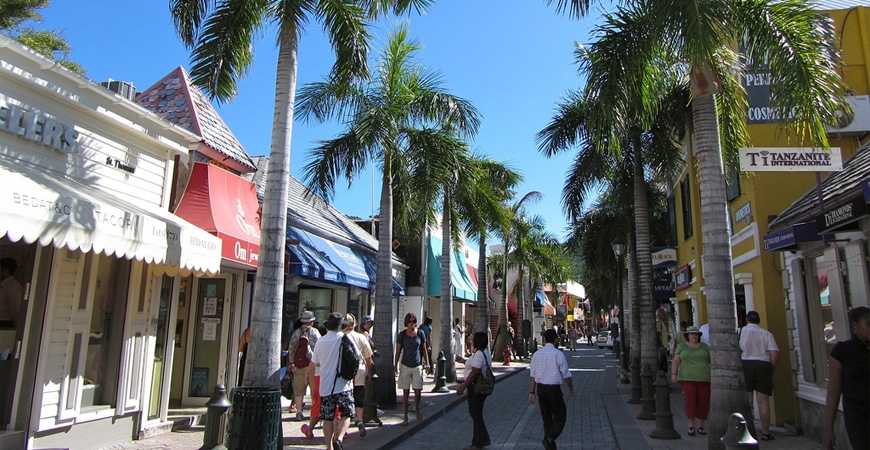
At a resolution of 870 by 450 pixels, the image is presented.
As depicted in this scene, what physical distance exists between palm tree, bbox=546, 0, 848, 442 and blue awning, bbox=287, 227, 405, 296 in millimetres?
7864

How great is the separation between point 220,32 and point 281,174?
2.64m

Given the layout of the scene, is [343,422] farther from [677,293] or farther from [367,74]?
[677,293]

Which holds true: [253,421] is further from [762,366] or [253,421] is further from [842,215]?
[762,366]

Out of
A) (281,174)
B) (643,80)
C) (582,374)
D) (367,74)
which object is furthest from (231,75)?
(582,374)

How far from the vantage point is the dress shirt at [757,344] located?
9.16 meters

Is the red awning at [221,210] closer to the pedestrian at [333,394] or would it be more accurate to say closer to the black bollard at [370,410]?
the pedestrian at [333,394]

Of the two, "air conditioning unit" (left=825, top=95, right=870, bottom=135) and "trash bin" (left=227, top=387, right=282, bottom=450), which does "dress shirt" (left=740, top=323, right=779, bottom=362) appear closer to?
"air conditioning unit" (left=825, top=95, right=870, bottom=135)

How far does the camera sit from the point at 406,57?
44.9 feet

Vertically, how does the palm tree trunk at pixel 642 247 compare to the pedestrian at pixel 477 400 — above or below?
above

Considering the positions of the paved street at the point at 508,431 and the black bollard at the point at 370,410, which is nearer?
the paved street at the point at 508,431

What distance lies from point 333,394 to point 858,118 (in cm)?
981

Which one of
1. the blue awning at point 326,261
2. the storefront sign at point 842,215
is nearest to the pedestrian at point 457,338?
the blue awning at point 326,261

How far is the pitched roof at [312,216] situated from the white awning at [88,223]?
5.42 metres

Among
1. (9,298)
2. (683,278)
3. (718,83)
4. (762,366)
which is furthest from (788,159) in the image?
(683,278)
